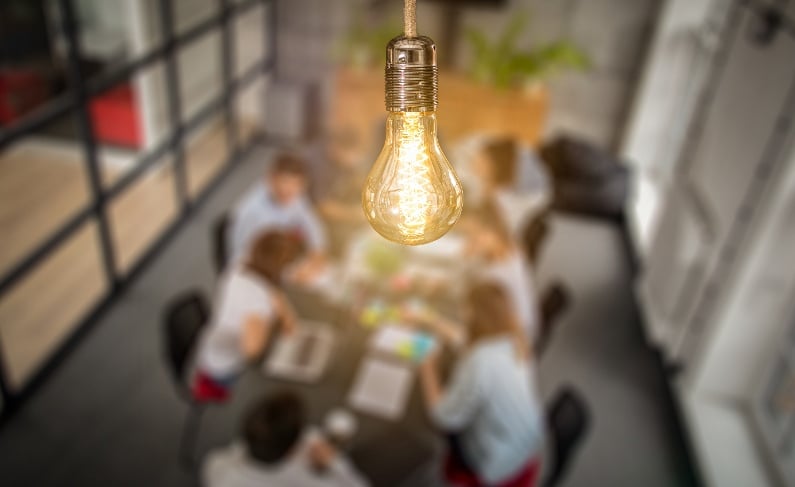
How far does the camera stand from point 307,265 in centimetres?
399

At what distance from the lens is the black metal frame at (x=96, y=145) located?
3.98 meters

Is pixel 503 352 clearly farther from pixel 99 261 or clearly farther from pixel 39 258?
pixel 99 261

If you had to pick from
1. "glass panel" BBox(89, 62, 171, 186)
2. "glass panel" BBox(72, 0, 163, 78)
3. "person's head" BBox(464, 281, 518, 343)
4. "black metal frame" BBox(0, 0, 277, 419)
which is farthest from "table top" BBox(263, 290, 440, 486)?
"glass panel" BBox(72, 0, 163, 78)

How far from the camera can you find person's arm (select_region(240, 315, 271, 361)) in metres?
3.28

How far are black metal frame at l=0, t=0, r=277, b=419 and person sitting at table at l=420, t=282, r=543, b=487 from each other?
2.61 meters

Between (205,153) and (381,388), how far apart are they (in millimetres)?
4696

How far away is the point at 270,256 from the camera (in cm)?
334

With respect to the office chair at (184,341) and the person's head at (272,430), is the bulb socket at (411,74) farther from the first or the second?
the office chair at (184,341)

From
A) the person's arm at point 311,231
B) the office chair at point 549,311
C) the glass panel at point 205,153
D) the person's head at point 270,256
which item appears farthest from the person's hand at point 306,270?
the glass panel at point 205,153

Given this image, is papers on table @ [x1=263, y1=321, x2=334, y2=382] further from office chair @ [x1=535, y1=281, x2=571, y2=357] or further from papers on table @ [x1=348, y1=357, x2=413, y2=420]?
office chair @ [x1=535, y1=281, x2=571, y2=357]

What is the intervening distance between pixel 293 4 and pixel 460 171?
136 inches

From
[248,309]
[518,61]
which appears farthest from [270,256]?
[518,61]

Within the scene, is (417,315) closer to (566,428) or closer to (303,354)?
(303,354)

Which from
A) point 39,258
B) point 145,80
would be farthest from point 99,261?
point 145,80
